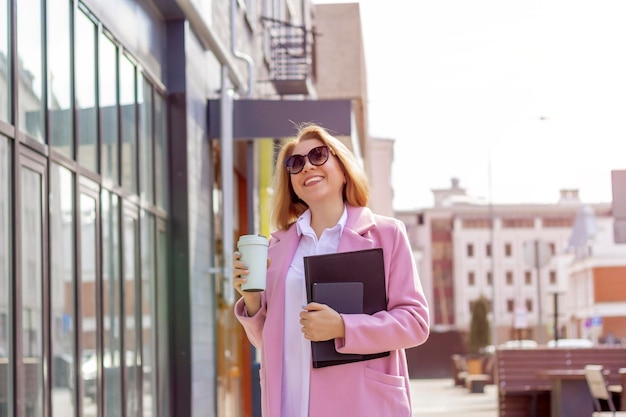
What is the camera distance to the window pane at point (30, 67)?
6949 mm

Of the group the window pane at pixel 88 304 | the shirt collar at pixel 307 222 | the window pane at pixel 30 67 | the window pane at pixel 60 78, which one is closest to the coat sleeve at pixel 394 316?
the shirt collar at pixel 307 222

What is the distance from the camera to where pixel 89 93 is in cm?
878

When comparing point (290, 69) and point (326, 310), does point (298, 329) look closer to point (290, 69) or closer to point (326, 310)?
point (326, 310)

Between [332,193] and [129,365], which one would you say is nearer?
[332,193]

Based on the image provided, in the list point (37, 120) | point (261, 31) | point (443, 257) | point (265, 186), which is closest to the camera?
point (37, 120)

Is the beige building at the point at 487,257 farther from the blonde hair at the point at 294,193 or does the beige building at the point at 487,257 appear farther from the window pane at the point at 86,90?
the blonde hair at the point at 294,193

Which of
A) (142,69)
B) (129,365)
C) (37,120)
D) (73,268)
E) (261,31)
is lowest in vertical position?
(129,365)

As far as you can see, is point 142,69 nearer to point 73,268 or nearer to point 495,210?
point 73,268

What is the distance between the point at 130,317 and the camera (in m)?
9.87

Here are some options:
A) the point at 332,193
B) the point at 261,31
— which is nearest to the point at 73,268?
the point at 332,193

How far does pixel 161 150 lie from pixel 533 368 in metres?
8.79

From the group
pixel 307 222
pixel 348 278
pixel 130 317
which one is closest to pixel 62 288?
pixel 130 317

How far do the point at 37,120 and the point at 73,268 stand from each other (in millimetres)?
1048

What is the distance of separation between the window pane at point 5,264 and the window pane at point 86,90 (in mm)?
1791
